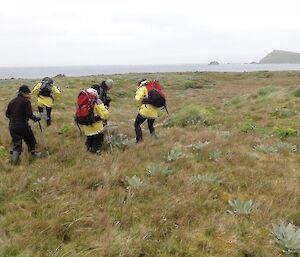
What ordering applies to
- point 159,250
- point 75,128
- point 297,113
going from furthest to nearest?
point 297,113, point 75,128, point 159,250

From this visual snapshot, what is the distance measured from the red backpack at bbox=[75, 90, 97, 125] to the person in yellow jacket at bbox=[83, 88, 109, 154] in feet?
0.44

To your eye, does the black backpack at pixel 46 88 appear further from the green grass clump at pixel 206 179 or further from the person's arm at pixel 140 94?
the green grass clump at pixel 206 179

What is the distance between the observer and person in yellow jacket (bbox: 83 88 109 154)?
977cm

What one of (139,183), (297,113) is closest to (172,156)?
(139,183)

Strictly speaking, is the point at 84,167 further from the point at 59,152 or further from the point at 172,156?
the point at 172,156

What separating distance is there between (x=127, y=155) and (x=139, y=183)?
217 cm

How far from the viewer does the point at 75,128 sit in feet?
44.3

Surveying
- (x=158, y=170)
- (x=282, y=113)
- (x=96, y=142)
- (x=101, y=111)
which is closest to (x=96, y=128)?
(x=96, y=142)

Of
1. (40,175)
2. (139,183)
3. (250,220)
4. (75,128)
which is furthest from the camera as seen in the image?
(75,128)

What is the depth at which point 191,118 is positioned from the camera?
53.1 ft

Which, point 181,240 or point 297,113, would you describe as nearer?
point 181,240

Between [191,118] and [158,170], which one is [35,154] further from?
[191,118]

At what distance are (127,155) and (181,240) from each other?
14.4 feet

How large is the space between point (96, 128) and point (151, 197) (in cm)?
363
